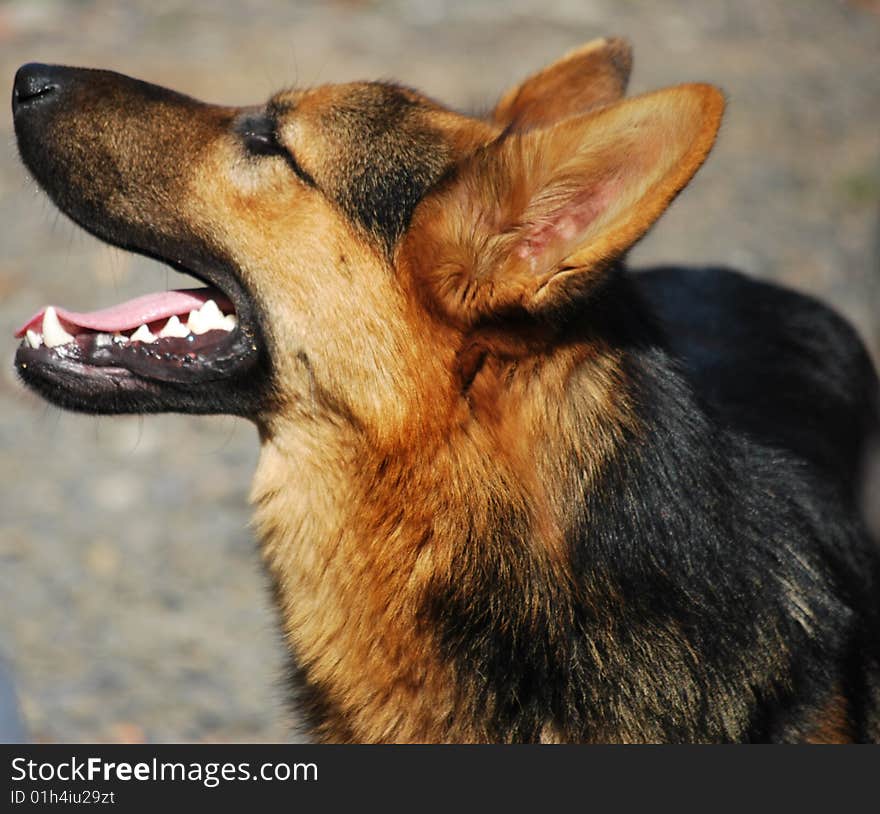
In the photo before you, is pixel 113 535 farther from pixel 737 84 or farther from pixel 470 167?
pixel 737 84

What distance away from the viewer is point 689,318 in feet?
16.5

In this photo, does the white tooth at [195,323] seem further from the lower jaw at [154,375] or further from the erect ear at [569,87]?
the erect ear at [569,87]

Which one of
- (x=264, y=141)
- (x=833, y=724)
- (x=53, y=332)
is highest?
(x=264, y=141)

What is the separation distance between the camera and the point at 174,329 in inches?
152

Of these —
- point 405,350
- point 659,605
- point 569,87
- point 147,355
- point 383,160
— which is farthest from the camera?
point 569,87

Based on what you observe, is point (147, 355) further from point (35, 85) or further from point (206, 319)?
point (35, 85)

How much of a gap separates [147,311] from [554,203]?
1488mm

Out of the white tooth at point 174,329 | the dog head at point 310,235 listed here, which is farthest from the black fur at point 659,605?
the white tooth at point 174,329

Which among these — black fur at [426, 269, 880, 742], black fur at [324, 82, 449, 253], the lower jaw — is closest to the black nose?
the lower jaw

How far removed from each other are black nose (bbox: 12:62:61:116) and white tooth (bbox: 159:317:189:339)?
89cm

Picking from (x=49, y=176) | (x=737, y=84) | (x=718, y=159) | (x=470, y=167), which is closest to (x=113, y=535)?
(x=49, y=176)

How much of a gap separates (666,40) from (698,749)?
10.9 metres

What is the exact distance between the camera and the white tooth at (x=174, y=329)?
12.6ft

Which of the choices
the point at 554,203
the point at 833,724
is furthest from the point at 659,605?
the point at 554,203
